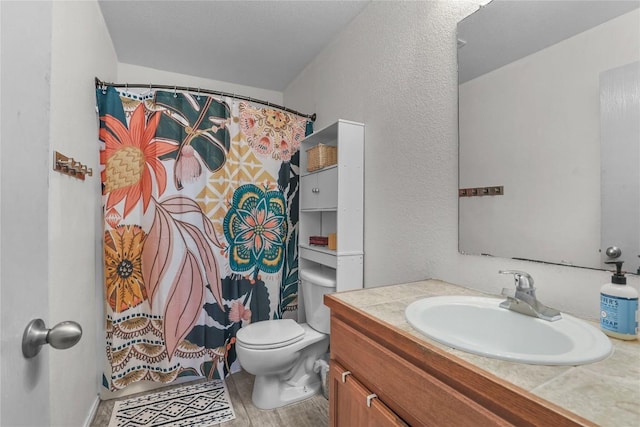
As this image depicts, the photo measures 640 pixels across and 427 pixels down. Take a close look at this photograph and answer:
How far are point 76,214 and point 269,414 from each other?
4.95 feet

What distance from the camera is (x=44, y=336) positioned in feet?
1.56

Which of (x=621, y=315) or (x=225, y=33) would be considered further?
(x=225, y=33)

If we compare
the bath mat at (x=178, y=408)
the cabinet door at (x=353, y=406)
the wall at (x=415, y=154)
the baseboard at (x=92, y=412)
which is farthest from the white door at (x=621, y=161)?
the baseboard at (x=92, y=412)

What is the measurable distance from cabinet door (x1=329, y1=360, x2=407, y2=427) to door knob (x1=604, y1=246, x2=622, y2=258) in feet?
2.44

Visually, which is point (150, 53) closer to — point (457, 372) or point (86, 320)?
point (86, 320)

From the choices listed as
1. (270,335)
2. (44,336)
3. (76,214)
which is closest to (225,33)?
(76,214)

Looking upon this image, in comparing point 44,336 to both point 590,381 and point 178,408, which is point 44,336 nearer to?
point 590,381

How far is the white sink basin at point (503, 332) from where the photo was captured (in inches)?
25.3

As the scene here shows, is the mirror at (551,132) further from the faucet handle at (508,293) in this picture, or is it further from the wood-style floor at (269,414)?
the wood-style floor at (269,414)

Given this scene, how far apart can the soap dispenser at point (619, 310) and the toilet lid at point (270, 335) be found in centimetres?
141

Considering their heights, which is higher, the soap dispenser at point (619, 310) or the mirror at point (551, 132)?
the mirror at point (551, 132)

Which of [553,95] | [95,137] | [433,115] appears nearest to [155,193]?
[95,137]

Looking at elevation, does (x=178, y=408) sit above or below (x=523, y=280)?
below

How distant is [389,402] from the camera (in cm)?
83
